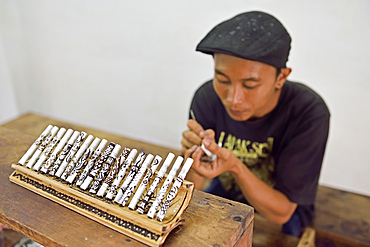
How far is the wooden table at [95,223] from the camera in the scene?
840 millimetres

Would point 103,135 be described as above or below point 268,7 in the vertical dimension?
below

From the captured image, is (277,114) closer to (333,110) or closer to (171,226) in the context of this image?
(171,226)

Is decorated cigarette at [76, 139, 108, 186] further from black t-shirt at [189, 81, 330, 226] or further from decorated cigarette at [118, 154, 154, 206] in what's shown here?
black t-shirt at [189, 81, 330, 226]

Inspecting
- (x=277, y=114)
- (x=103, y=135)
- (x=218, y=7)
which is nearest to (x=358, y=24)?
(x=218, y=7)

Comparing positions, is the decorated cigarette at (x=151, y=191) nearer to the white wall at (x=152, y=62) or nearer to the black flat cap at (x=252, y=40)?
the black flat cap at (x=252, y=40)

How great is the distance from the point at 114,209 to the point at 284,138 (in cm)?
103

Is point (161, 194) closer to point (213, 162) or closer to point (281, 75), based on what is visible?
point (213, 162)

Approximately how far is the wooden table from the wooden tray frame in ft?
0.07

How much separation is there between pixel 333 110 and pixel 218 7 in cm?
128

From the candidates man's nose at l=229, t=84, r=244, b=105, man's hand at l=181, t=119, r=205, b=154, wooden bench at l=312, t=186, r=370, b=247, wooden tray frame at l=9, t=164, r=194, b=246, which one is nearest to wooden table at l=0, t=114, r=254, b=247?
wooden tray frame at l=9, t=164, r=194, b=246

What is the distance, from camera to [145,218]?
2.68 ft

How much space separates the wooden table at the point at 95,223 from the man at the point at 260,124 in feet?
1.15

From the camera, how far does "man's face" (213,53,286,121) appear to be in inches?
53.4

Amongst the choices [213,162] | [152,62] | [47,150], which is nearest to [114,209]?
[47,150]
